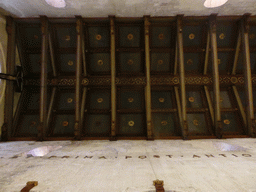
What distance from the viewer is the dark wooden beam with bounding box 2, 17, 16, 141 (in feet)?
15.3

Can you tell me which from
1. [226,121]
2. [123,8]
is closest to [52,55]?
[123,8]

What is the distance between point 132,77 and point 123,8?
7.49ft

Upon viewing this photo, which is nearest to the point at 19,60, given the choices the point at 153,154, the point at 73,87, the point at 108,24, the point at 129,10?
the point at 73,87

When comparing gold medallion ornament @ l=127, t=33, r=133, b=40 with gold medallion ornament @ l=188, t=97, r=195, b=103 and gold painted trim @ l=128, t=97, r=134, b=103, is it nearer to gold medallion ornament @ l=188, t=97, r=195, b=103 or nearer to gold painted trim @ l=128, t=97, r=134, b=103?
→ gold painted trim @ l=128, t=97, r=134, b=103

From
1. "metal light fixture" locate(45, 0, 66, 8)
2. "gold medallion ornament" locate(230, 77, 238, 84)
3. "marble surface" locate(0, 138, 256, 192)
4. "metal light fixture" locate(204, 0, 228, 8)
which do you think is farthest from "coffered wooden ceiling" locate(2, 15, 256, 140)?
"marble surface" locate(0, 138, 256, 192)

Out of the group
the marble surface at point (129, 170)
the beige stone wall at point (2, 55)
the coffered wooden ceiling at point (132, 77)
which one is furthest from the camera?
the coffered wooden ceiling at point (132, 77)

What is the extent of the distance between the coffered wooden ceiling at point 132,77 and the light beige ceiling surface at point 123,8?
Result: 0.71ft

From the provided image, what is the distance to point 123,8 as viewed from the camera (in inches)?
176

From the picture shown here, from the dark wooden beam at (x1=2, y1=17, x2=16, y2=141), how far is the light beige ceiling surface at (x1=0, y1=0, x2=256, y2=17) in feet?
1.73

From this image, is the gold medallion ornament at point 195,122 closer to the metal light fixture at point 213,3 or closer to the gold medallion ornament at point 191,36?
the gold medallion ornament at point 191,36

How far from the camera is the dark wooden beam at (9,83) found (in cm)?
466

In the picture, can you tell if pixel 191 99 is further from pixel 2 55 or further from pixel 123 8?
pixel 2 55

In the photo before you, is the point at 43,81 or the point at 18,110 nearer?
the point at 43,81

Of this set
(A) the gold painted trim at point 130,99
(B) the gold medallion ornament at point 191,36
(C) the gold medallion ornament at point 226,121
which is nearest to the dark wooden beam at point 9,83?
(A) the gold painted trim at point 130,99
